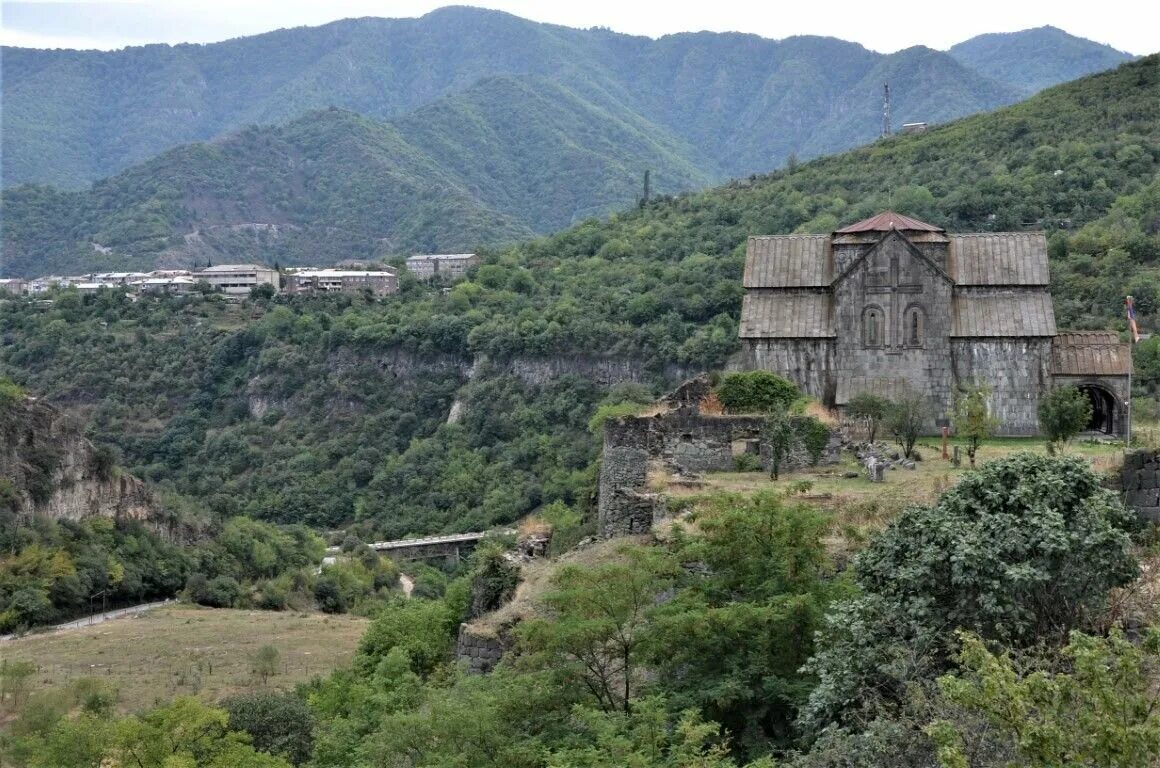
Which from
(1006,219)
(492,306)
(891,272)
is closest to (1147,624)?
(891,272)

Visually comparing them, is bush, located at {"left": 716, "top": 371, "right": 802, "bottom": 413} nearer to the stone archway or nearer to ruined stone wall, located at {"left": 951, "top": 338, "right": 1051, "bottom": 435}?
ruined stone wall, located at {"left": 951, "top": 338, "right": 1051, "bottom": 435}

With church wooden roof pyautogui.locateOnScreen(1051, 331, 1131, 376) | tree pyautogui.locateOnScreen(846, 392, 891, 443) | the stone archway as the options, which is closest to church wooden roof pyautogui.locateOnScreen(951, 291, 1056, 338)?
church wooden roof pyautogui.locateOnScreen(1051, 331, 1131, 376)

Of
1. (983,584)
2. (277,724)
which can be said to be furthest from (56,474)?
(983,584)

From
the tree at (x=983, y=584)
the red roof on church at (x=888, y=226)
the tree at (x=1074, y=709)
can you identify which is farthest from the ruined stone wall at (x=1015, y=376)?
the tree at (x=1074, y=709)

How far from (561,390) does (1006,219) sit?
1088 inches

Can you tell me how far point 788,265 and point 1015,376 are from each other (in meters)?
5.79

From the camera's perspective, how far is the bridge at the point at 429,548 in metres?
72.9

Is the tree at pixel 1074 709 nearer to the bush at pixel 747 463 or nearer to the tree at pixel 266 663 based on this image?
the bush at pixel 747 463

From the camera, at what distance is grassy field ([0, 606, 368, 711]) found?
37.2 m

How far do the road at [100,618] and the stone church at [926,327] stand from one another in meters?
28.6

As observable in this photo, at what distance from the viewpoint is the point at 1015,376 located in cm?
3319

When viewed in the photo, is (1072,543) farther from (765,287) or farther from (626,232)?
(626,232)

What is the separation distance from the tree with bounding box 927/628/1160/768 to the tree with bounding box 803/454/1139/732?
1887 millimetres

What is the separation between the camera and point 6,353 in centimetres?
10925
